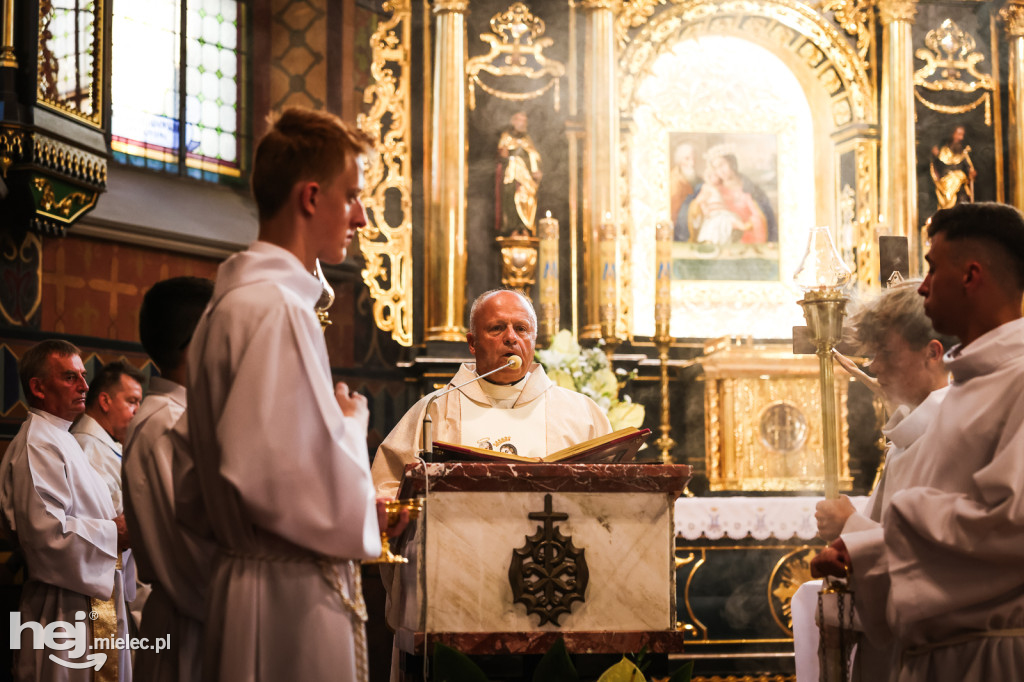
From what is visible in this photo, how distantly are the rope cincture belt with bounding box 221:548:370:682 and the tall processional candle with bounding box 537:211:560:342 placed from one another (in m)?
5.55

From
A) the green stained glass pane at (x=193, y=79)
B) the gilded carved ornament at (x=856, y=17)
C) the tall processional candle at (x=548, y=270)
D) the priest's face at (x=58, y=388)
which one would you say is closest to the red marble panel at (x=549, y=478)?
the priest's face at (x=58, y=388)

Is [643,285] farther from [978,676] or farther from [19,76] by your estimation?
[978,676]

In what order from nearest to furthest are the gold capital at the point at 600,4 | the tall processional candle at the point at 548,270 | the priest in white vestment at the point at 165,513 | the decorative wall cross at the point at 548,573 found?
1. the priest in white vestment at the point at 165,513
2. the decorative wall cross at the point at 548,573
3. the tall processional candle at the point at 548,270
4. the gold capital at the point at 600,4

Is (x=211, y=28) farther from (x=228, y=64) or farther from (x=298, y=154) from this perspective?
(x=298, y=154)

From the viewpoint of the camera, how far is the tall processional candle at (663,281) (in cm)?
755

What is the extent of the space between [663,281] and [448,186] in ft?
5.46

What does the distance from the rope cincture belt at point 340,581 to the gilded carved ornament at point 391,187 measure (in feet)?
19.4

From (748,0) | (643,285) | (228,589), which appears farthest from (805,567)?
(228,589)

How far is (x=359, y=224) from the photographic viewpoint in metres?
2.29

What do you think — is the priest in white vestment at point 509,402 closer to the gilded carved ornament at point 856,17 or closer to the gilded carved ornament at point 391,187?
the gilded carved ornament at point 391,187

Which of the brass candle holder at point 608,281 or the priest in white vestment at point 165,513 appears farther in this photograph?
the brass candle holder at point 608,281

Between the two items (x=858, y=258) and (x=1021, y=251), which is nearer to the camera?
(x=1021, y=251)

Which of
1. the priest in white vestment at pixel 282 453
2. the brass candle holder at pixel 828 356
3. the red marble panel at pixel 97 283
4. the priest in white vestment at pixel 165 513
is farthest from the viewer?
the red marble panel at pixel 97 283

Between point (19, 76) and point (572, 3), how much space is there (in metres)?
4.08
